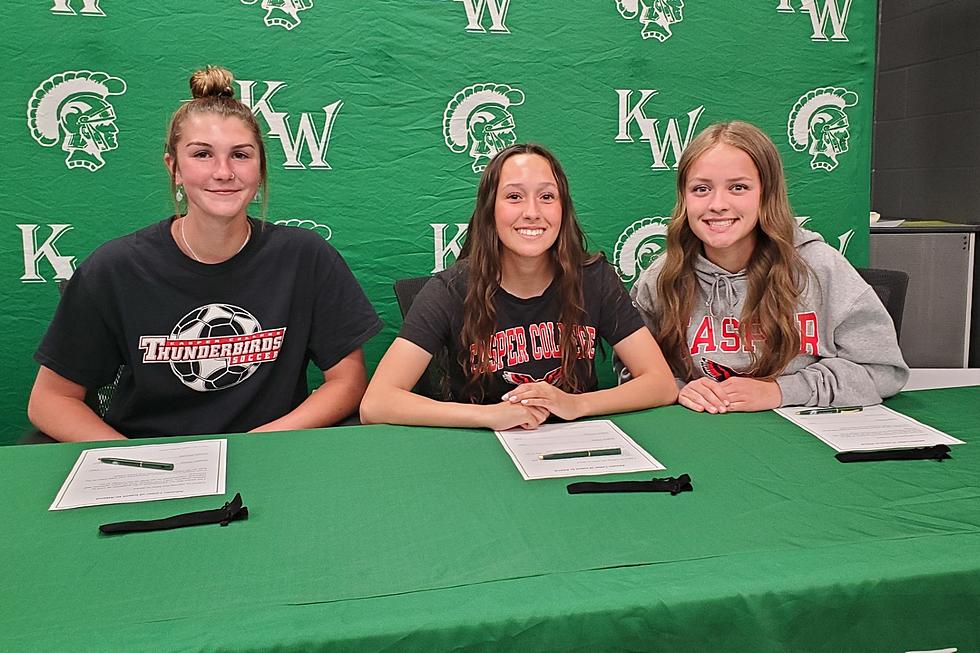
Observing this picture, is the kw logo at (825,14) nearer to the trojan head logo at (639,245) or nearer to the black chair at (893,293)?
the trojan head logo at (639,245)

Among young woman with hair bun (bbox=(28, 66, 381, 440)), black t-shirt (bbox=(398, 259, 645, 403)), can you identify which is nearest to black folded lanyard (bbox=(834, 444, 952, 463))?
black t-shirt (bbox=(398, 259, 645, 403))

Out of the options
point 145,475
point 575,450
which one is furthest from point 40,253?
point 575,450

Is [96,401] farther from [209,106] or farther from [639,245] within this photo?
[639,245]

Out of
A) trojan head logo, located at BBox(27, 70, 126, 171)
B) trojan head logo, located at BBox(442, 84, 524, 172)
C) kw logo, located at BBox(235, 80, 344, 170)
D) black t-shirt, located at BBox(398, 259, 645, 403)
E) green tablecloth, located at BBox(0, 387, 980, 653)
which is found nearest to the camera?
green tablecloth, located at BBox(0, 387, 980, 653)

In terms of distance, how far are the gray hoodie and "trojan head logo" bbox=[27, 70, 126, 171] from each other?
61.0 inches

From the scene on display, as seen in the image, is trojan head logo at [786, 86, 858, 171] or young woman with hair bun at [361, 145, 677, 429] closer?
young woman with hair bun at [361, 145, 677, 429]

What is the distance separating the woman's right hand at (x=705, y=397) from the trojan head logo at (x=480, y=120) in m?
1.15

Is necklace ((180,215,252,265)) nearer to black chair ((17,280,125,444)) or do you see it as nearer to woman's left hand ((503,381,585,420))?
black chair ((17,280,125,444))

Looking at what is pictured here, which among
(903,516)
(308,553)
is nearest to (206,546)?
(308,553)

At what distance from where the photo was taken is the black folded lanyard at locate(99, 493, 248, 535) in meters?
1.14

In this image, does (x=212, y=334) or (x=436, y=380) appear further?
(x=436, y=380)

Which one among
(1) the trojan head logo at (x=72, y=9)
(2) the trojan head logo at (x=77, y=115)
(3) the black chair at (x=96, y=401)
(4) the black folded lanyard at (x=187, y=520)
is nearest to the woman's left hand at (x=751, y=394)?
(4) the black folded lanyard at (x=187, y=520)

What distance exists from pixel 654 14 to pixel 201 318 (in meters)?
1.68

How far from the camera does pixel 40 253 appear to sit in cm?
240
